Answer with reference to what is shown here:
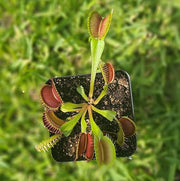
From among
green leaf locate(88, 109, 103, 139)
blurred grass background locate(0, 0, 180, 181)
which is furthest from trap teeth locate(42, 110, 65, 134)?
blurred grass background locate(0, 0, 180, 181)

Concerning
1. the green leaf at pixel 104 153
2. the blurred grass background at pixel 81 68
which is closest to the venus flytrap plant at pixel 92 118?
the green leaf at pixel 104 153

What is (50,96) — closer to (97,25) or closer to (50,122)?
(50,122)

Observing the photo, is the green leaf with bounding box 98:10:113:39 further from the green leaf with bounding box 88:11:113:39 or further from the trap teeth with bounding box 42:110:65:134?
the trap teeth with bounding box 42:110:65:134

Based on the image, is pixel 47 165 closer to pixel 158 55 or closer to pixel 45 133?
pixel 45 133

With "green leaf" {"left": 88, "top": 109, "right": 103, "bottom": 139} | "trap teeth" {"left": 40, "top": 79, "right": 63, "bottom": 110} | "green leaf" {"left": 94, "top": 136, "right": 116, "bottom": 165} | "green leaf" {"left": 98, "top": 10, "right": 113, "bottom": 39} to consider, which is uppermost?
"green leaf" {"left": 98, "top": 10, "right": 113, "bottom": 39}

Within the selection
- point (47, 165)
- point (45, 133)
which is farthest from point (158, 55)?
point (47, 165)
